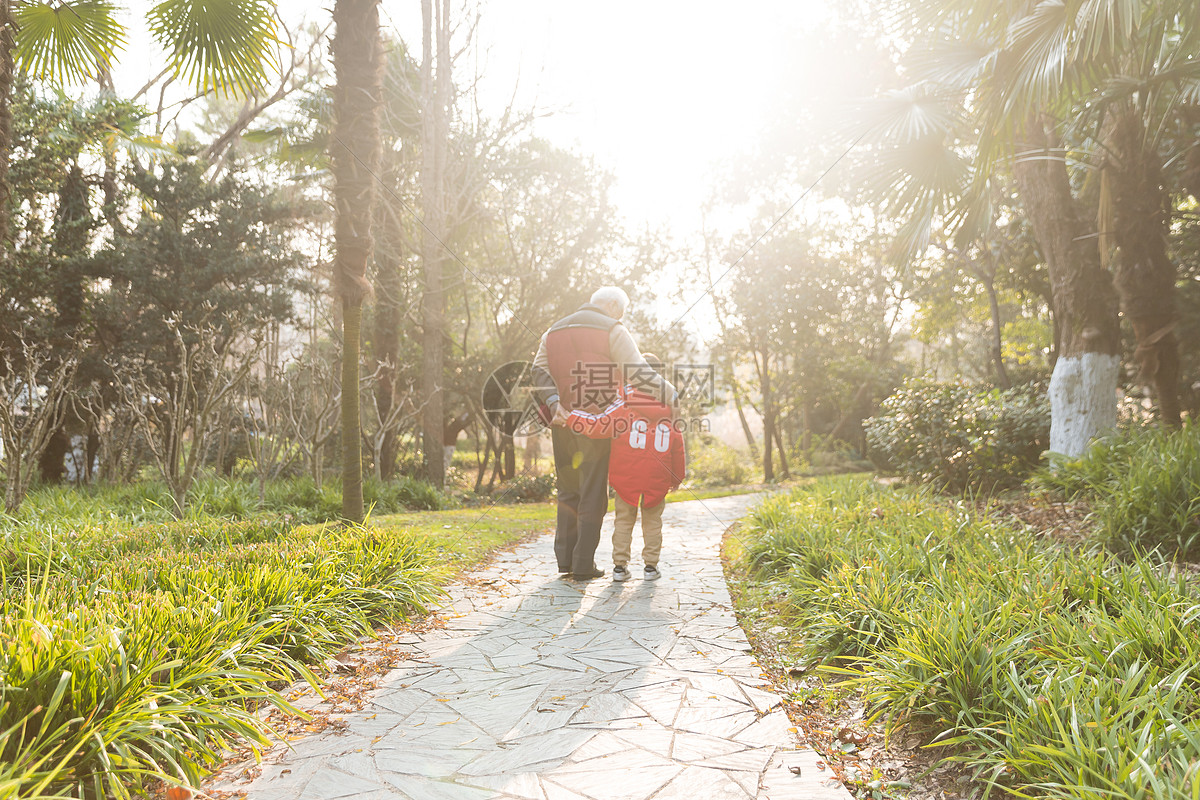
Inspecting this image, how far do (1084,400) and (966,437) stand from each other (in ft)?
5.44

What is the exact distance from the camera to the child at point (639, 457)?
177 inches

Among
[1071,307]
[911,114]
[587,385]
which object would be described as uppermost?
[911,114]

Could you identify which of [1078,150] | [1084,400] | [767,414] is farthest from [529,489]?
[1078,150]

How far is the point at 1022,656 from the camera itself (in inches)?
93.3

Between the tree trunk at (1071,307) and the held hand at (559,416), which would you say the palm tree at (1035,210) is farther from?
the held hand at (559,416)

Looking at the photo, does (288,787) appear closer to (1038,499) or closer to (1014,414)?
(1038,499)

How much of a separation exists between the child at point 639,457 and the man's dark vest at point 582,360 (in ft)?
0.47

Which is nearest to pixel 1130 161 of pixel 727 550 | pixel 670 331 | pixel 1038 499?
pixel 1038 499

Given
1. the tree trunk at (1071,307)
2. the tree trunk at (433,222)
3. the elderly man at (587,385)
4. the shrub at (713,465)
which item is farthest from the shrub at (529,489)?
the tree trunk at (1071,307)

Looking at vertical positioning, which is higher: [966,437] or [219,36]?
[219,36]

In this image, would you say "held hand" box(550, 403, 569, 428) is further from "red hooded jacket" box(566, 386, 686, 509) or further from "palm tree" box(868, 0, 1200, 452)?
"palm tree" box(868, 0, 1200, 452)

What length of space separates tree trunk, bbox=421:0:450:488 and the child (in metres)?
7.34

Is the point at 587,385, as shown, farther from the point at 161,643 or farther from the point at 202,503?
the point at 202,503

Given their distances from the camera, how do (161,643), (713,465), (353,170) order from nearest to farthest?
(161,643) → (353,170) → (713,465)
